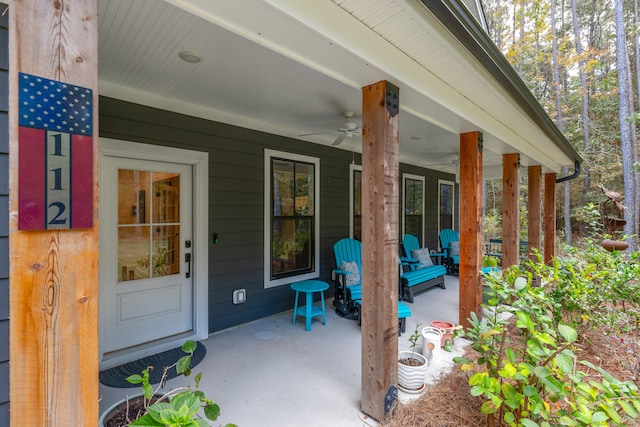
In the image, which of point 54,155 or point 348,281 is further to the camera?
point 348,281

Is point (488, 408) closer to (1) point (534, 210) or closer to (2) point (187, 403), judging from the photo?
(2) point (187, 403)

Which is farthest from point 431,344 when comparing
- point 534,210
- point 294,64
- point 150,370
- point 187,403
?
point 534,210

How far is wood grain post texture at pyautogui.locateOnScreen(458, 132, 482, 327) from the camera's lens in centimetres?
320

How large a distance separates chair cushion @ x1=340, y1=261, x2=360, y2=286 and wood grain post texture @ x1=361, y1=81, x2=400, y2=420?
7.09 feet

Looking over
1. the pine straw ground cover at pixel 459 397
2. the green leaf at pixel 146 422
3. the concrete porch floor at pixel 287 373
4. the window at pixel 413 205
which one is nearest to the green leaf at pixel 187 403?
the green leaf at pixel 146 422

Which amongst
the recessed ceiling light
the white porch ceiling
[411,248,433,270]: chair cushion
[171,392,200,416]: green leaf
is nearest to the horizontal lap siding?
[411,248,433,270]: chair cushion

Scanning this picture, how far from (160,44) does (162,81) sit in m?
0.68

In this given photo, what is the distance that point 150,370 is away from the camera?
2744 mm

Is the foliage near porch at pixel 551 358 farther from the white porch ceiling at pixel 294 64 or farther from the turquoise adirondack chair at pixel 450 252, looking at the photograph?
the turquoise adirondack chair at pixel 450 252

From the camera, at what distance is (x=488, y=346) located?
183 cm

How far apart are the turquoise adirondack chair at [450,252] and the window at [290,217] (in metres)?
3.59

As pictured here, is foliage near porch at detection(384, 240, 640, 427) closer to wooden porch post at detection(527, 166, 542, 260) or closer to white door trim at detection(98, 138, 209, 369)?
wooden porch post at detection(527, 166, 542, 260)

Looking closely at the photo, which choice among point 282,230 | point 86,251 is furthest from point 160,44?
point 282,230

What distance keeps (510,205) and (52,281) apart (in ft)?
15.3
